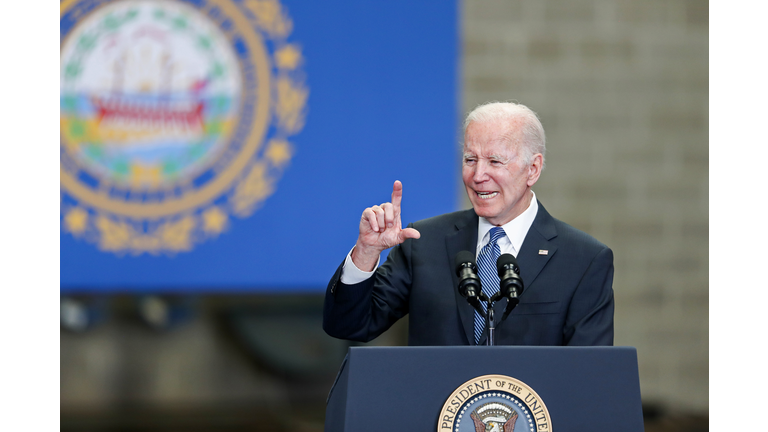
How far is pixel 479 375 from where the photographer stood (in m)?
1.40

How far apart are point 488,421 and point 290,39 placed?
3.04m

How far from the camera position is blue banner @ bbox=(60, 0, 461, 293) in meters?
3.88

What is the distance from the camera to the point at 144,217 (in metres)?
3.96

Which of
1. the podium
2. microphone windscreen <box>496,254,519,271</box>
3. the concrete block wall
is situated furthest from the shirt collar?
the concrete block wall

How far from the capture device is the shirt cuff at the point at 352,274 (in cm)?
190

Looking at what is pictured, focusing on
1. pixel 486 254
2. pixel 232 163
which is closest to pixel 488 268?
pixel 486 254

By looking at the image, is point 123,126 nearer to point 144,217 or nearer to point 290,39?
point 144,217

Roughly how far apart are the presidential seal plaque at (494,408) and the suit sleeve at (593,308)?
468 mm

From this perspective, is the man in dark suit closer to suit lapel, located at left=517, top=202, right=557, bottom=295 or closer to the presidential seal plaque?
suit lapel, located at left=517, top=202, right=557, bottom=295

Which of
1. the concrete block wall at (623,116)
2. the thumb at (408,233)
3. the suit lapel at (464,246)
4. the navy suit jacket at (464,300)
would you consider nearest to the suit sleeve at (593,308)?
the navy suit jacket at (464,300)

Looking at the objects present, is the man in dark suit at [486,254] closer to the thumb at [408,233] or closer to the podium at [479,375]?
the thumb at [408,233]

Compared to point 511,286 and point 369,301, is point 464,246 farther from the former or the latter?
point 511,286

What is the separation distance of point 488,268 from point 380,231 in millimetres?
356

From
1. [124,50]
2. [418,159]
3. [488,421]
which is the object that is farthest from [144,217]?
[488,421]
